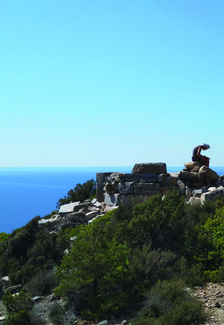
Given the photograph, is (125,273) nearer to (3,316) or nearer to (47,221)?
(3,316)

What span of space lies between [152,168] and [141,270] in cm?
784

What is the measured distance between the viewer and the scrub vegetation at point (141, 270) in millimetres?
6701

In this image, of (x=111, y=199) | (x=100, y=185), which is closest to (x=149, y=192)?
(x=111, y=199)

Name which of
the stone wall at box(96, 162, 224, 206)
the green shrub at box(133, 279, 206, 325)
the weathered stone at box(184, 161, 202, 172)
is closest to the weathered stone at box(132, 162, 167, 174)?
the stone wall at box(96, 162, 224, 206)

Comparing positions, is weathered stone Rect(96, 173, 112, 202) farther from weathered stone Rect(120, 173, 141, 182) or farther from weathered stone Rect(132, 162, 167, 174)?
weathered stone Rect(132, 162, 167, 174)

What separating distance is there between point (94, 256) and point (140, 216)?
2192mm

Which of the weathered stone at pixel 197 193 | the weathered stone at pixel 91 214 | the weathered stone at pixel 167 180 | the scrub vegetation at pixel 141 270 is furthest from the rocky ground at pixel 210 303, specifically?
the weathered stone at pixel 167 180

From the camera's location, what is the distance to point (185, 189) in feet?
49.1

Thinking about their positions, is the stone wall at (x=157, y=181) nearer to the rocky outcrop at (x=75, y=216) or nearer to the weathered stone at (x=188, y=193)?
the weathered stone at (x=188, y=193)

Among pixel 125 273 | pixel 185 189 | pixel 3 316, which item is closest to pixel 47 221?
pixel 185 189

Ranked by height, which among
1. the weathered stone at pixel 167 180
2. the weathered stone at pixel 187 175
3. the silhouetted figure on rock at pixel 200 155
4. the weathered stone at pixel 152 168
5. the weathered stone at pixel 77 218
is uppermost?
the silhouetted figure on rock at pixel 200 155

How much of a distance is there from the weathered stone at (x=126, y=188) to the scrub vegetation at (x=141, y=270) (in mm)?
4251

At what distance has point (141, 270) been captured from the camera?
302 inches

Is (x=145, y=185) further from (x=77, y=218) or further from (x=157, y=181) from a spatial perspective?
(x=77, y=218)
